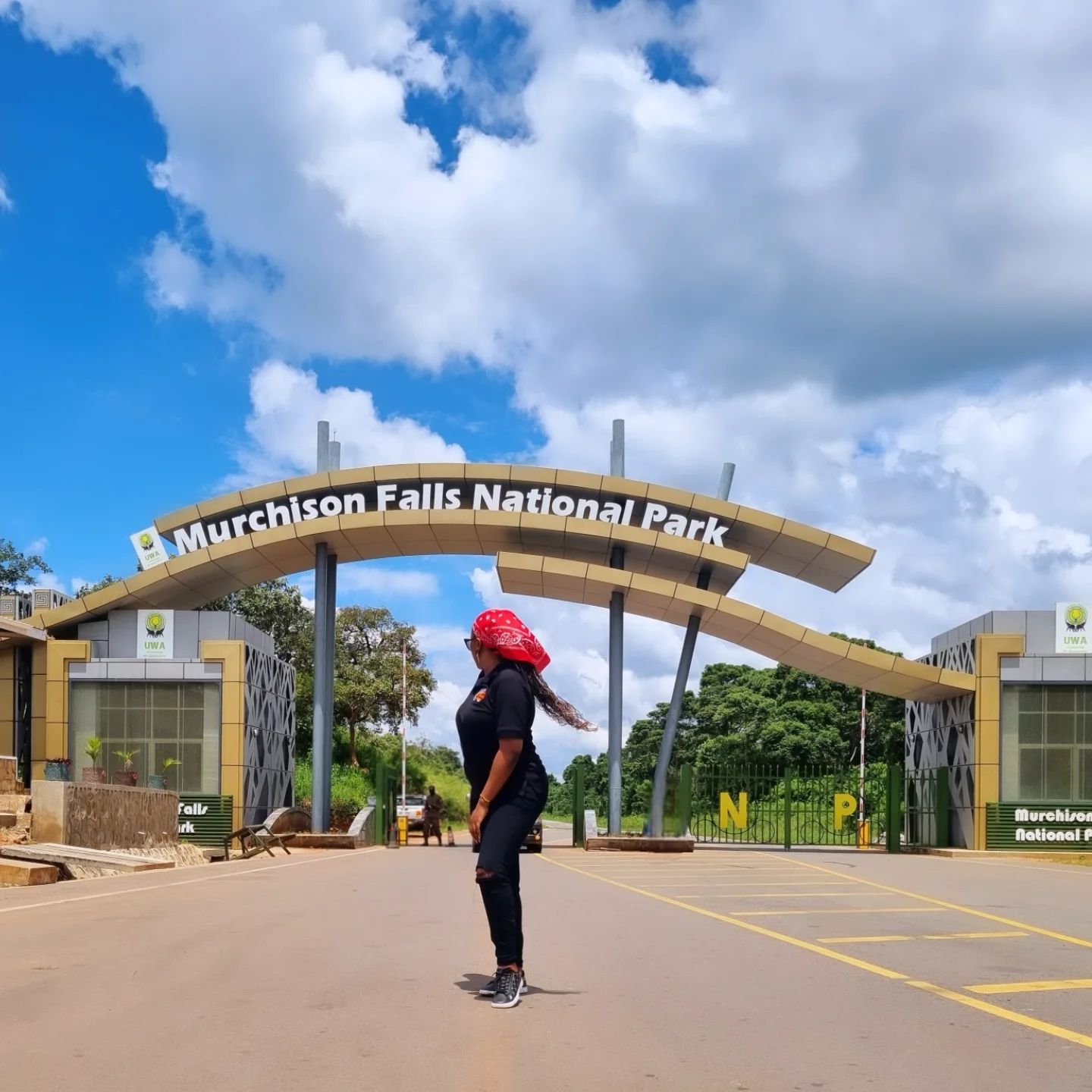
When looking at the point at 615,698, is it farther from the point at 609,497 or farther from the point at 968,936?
the point at 968,936

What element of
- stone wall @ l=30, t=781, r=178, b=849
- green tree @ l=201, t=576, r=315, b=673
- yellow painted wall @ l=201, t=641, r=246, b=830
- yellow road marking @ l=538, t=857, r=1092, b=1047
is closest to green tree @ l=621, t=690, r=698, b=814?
green tree @ l=201, t=576, r=315, b=673

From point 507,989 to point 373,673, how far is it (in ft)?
178

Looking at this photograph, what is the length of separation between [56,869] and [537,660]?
413 inches

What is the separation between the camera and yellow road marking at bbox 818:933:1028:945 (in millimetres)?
9094

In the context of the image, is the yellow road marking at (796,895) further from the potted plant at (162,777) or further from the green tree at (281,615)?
the green tree at (281,615)

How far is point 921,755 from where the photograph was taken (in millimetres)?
34406

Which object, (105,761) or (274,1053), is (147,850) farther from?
(274,1053)

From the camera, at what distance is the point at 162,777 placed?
100 feet

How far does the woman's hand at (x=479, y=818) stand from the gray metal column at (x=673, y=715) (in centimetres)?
2374

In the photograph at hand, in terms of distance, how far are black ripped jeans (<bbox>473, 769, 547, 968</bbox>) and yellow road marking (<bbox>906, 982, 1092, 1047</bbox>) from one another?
216 centimetres

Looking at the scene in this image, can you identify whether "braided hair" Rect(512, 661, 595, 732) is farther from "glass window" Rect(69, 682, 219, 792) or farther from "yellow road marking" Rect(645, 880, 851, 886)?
"glass window" Rect(69, 682, 219, 792)

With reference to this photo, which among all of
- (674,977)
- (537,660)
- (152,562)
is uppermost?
(152,562)

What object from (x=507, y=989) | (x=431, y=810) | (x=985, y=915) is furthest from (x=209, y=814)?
(x=507, y=989)

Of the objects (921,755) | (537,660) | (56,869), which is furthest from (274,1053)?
(921,755)
